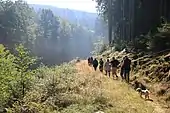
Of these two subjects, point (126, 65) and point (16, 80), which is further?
point (126, 65)

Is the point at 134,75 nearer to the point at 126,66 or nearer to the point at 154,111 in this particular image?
the point at 126,66

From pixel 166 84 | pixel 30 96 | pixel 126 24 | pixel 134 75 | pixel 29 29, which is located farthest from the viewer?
pixel 29 29

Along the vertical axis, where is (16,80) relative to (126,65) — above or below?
below

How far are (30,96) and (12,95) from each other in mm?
2934

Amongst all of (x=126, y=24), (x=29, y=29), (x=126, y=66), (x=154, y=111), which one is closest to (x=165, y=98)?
(x=154, y=111)

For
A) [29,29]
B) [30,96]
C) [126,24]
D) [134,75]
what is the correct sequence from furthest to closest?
[29,29]
[126,24]
[134,75]
[30,96]

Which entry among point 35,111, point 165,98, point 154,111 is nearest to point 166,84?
point 165,98

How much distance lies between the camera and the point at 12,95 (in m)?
16.3

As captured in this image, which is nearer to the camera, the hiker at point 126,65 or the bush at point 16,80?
the bush at point 16,80

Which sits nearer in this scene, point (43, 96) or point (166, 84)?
point (43, 96)

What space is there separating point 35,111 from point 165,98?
572cm

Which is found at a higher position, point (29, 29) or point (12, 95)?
point (12, 95)

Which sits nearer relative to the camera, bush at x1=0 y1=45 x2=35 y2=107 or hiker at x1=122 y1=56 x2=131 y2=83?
bush at x1=0 y1=45 x2=35 y2=107

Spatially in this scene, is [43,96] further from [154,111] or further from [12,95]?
[154,111]
